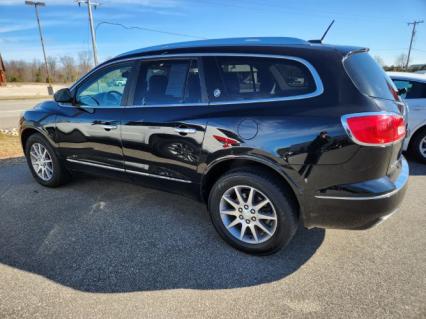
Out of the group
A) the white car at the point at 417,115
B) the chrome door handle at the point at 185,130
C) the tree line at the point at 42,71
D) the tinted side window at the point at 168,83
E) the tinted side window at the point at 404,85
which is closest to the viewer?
the chrome door handle at the point at 185,130

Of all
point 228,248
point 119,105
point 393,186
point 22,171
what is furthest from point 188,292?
point 22,171

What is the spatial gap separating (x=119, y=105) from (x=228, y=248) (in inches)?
75.9

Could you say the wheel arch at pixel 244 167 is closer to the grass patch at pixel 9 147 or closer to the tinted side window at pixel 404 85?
the tinted side window at pixel 404 85

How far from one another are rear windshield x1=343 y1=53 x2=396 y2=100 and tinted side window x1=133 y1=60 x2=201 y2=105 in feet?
4.32

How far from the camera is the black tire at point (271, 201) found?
2.65 m

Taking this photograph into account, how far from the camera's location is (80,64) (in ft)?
206

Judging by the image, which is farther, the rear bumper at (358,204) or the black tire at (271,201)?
the black tire at (271,201)

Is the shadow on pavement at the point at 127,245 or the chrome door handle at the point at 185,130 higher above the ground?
the chrome door handle at the point at 185,130

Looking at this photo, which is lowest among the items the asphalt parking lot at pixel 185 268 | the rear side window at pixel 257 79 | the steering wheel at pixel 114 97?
the asphalt parking lot at pixel 185 268

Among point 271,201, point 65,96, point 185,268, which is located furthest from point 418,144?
point 65,96

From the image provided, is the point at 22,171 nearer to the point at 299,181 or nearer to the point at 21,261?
the point at 21,261

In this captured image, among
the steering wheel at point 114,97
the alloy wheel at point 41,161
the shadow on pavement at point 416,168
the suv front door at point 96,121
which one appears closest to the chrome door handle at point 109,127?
the suv front door at point 96,121

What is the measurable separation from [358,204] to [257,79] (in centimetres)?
128

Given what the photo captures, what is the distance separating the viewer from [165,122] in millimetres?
3111
